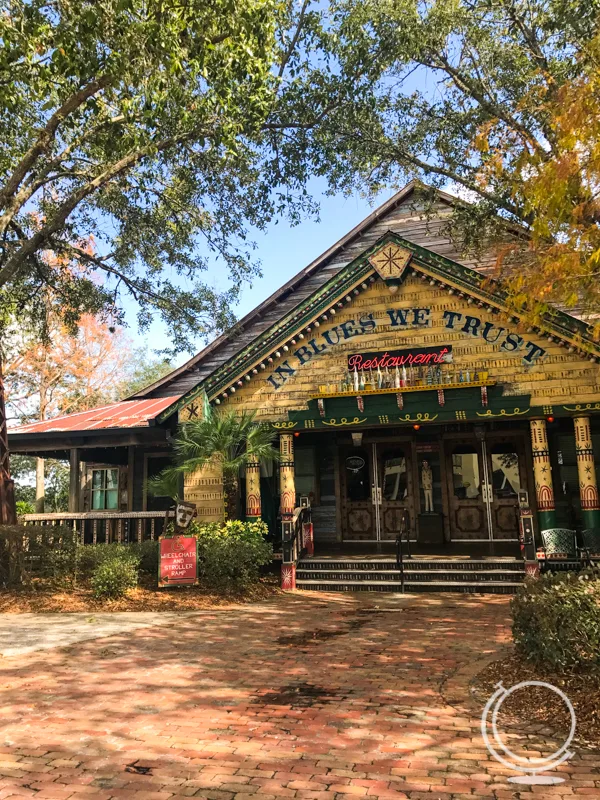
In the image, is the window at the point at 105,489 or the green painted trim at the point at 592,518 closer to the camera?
the green painted trim at the point at 592,518

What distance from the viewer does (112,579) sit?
11141 mm

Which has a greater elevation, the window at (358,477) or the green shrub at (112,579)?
Result: the window at (358,477)

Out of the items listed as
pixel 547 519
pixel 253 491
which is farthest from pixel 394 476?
pixel 547 519

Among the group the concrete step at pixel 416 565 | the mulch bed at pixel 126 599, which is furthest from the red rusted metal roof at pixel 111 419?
the concrete step at pixel 416 565

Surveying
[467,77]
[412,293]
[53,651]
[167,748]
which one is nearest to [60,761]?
[167,748]

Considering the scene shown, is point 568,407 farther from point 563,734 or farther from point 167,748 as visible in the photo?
point 167,748

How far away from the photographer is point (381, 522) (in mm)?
15719

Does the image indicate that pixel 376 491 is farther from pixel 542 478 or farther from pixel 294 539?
pixel 542 478

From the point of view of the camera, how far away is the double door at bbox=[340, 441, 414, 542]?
1566 cm

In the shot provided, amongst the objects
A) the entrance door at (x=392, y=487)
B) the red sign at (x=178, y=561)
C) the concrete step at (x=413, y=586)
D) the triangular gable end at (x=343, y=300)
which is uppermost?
the triangular gable end at (x=343, y=300)

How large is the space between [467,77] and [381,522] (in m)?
10.5

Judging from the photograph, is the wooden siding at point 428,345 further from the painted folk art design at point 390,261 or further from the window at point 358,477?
the window at point 358,477

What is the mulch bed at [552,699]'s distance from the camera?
4.88 metres

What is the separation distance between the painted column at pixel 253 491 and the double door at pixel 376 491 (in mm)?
3347
